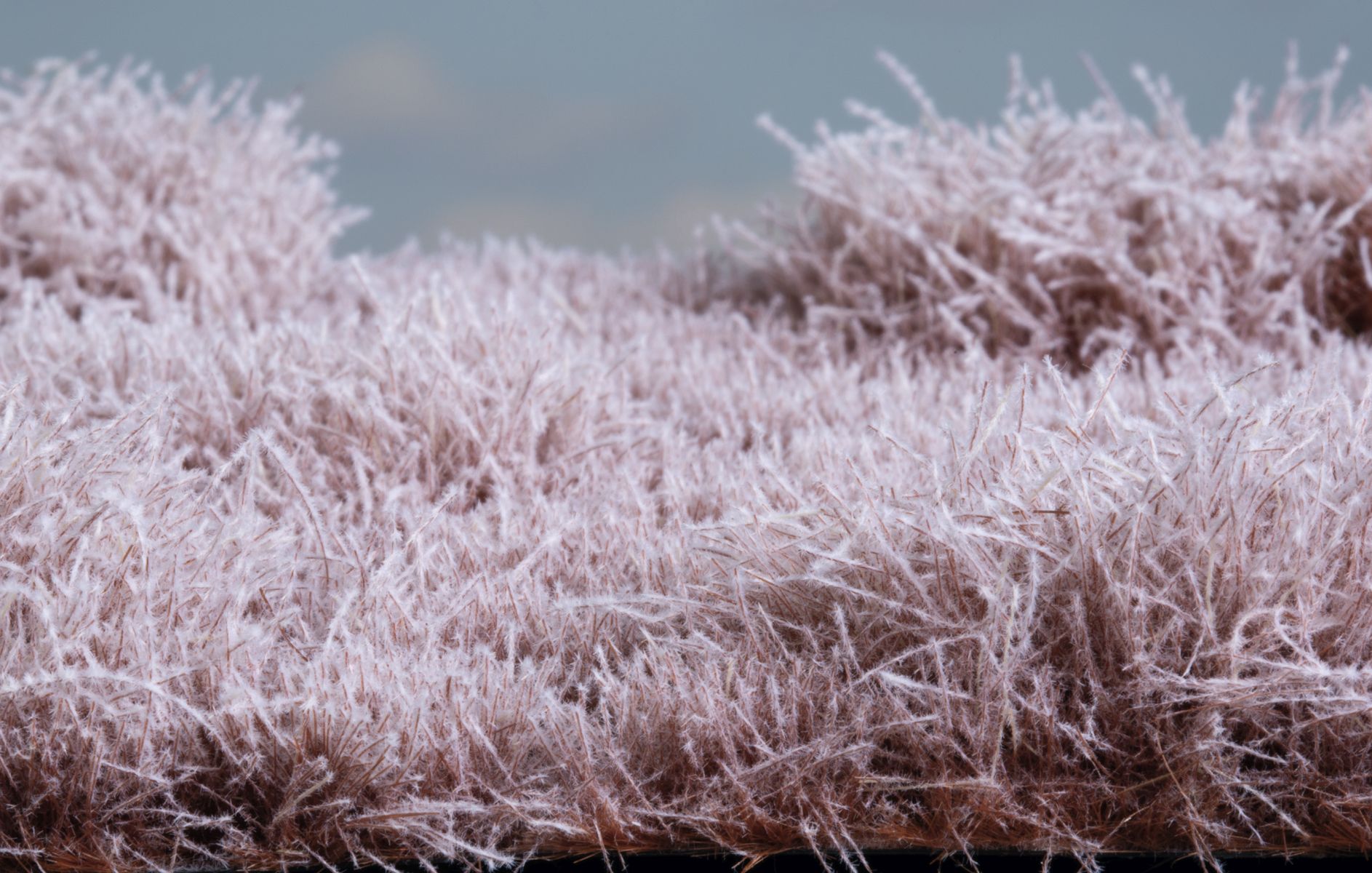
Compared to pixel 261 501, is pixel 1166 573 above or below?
below

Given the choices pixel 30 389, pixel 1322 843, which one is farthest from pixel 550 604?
pixel 30 389

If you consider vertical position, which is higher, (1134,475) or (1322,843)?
(1134,475)

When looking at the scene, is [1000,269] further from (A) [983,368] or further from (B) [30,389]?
(B) [30,389]

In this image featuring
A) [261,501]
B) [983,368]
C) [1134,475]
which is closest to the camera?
[1134,475]

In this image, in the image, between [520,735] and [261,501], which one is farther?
[261,501]

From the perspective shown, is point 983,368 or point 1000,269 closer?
point 983,368

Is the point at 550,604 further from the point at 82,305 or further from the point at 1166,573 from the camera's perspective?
the point at 82,305

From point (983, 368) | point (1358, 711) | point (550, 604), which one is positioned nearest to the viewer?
point (1358, 711)

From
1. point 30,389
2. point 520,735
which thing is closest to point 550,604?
point 520,735

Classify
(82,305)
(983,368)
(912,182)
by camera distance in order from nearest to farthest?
(983,368)
(82,305)
(912,182)

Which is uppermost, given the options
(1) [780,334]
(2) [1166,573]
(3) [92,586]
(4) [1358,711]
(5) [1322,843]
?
(1) [780,334]
